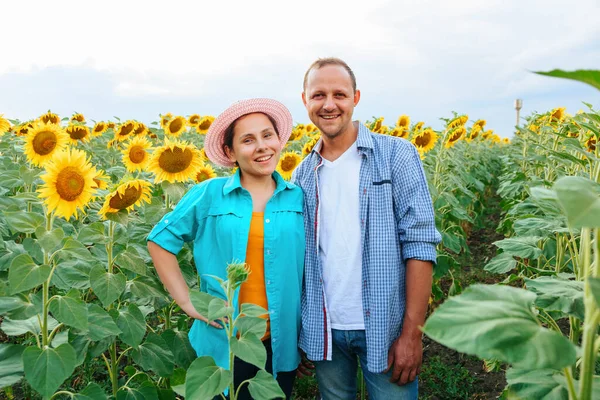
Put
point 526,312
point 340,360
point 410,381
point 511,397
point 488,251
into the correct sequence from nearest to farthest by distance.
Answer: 1. point 526,312
2. point 511,397
3. point 410,381
4. point 340,360
5. point 488,251

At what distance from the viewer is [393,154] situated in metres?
2.50

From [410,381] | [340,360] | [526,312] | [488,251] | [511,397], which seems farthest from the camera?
[488,251]

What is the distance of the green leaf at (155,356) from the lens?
2508 millimetres

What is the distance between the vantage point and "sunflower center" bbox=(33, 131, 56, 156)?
3.87 metres

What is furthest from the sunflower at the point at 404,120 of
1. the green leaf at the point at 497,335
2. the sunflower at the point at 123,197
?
the green leaf at the point at 497,335

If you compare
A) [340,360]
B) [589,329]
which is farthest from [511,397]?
[340,360]

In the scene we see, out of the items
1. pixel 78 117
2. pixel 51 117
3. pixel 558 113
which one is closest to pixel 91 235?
pixel 51 117

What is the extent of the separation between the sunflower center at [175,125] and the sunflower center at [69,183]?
4.42m

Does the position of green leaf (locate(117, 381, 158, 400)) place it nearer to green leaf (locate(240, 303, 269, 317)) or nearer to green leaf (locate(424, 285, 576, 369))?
green leaf (locate(240, 303, 269, 317))

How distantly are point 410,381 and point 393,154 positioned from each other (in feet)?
3.47

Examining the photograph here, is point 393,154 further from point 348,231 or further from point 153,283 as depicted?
point 153,283

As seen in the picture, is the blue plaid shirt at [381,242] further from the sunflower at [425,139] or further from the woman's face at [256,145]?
the sunflower at [425,139]

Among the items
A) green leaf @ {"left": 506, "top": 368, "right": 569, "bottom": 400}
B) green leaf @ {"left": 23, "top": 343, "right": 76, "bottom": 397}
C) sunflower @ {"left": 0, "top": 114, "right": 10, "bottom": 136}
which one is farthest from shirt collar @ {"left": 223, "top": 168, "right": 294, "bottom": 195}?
sunflower @ {"left": 0, "top": 114, "right": 10, "bottom": 136}

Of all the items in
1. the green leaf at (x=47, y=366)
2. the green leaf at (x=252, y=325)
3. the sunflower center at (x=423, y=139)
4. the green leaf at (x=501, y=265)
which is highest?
the sunflower center at (x=423, y=139)
